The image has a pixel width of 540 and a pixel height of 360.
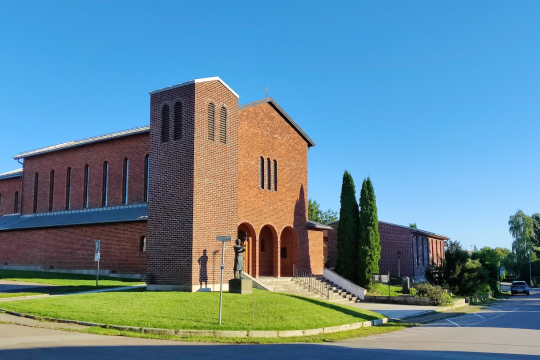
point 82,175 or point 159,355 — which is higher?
point 82,175

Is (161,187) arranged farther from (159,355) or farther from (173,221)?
(159,355)

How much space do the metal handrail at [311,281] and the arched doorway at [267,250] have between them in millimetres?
1675

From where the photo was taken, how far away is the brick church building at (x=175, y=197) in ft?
66.3

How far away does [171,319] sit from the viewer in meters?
14.0

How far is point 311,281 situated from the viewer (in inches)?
1105

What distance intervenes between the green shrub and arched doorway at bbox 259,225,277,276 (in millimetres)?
8829

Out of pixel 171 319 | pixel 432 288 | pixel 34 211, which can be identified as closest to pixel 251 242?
pixel 432 288

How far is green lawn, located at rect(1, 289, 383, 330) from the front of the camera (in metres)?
13.9

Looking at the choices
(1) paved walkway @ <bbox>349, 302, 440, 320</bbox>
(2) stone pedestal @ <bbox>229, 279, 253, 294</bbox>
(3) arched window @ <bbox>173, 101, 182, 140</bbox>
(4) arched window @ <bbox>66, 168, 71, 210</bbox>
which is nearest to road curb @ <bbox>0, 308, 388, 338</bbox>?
(2) stone pedestal @ <bbox>229, 279, 253, 294</bbox>

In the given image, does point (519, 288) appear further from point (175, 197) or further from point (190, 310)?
point (190, 310)

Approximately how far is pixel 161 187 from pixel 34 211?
814 inches

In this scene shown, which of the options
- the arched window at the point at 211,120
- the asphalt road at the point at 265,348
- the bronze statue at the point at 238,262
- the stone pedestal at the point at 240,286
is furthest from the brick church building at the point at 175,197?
the asphalt road at the point at 265,348

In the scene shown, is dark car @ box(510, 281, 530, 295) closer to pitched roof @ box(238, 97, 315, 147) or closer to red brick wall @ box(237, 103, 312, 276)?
red brick wall @ box(237, 103, 312, 276)

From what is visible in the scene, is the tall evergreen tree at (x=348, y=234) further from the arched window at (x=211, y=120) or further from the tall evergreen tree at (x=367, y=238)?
the arched window at (x=211, y=120)
